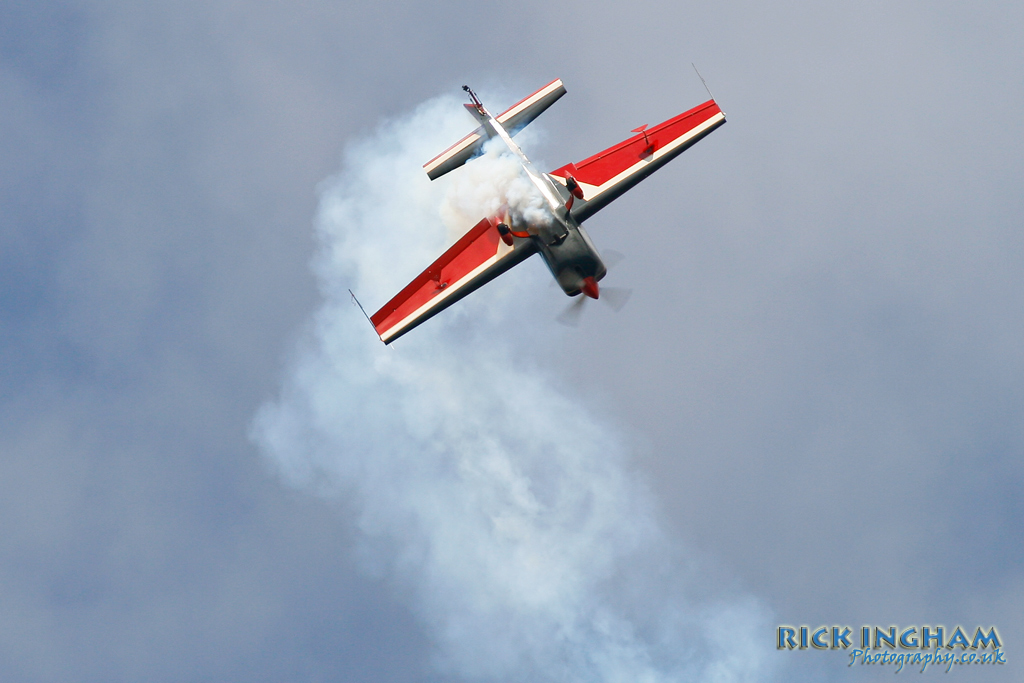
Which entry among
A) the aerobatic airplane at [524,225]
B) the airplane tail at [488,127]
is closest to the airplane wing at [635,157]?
the aerobatic airplane at [524,225]

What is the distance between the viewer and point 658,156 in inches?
2119

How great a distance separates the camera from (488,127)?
55.3m

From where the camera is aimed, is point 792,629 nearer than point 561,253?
No

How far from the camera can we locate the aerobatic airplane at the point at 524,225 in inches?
2042

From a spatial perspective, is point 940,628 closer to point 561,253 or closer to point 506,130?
point 561,253

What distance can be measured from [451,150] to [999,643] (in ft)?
141

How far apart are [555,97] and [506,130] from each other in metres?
3.59

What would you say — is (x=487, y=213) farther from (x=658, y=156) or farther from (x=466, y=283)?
(x=658, y=156)

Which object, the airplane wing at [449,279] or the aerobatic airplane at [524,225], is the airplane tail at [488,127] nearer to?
the aerobatic airplane at [524,225]

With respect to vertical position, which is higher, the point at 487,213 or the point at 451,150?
the point at 451,150

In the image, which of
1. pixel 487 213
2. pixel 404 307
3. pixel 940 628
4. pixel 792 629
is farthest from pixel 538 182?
pixel 940 628

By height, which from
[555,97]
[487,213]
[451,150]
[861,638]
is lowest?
[861,638]

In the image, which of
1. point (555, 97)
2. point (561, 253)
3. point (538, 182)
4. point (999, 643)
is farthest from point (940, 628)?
point (555, 97)

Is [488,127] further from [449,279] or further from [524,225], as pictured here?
[449,279]
